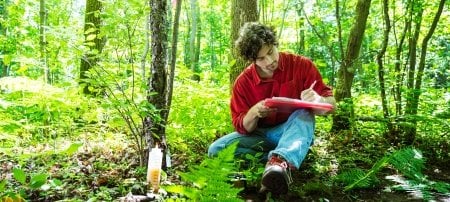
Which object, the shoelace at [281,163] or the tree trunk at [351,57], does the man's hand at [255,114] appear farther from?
the tree trunk at [351,57]

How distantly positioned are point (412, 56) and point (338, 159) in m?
2.12

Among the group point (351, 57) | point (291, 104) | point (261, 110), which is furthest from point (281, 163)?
point (351, 57)

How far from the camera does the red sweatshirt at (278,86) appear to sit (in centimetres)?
345

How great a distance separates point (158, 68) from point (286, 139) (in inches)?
45.7

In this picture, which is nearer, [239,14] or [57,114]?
[57,114]

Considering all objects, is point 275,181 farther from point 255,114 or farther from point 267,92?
point 267,92

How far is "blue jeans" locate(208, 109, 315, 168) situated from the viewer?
272 centimetres

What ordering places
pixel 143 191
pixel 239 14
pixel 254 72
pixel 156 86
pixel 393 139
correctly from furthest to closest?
pixel 239 14 < pixel 393 139 < pixel 254 72 < pixel 156 86 < pixel 143 191

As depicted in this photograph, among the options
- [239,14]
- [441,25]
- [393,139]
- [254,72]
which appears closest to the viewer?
[254,72]

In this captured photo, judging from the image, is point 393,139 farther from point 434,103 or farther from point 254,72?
point 254,72

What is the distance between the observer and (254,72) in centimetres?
356

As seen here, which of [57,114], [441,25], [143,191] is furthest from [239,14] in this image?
[441,25]

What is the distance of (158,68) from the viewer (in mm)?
3150

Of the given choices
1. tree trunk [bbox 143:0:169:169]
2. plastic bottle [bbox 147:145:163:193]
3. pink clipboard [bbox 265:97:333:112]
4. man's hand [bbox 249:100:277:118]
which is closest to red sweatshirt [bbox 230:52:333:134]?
man's hand [bbox 249:100:277:118]
